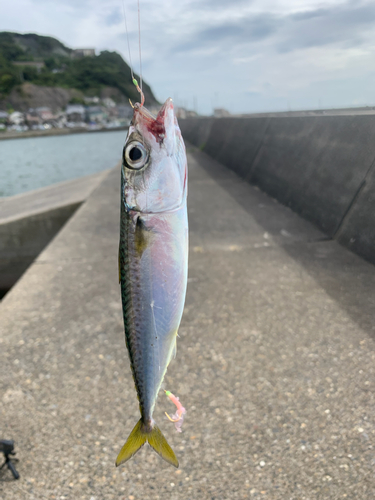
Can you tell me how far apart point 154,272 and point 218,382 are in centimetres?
165

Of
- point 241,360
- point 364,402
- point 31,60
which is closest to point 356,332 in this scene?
point 364,402

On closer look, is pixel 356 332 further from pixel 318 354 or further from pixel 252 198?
pixel 252 198

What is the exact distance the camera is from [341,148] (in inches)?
170

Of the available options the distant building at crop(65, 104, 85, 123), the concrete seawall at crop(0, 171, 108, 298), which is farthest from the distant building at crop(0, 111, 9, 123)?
the concrete seawall at crop(0, 171, 108, 298)

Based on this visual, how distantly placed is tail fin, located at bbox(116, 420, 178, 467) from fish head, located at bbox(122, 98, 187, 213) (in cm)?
73

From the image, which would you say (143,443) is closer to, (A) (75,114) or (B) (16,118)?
(B) (16,118)

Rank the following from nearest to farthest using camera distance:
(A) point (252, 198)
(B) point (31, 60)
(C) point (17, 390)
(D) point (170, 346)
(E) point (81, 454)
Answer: (D) point (170, 346)
(E) point (81, 454)
(C) point (17, 390)
(A) point (252, 198)
(B) point (31, 60)

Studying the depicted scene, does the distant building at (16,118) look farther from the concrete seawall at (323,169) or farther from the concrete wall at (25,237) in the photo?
the concrete seawall at (323,169)

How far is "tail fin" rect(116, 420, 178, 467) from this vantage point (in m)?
1.11

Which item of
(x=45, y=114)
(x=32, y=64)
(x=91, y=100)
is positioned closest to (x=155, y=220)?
(x=45, y=114)

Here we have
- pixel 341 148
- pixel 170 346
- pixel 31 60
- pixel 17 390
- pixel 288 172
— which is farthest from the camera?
pixel 31 60

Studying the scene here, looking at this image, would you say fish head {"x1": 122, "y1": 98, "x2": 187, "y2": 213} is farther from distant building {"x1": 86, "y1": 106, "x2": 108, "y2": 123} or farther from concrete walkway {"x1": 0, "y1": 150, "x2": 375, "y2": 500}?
distant building {"x1": 86, "y1": 106, "x2": 108, "y2": 123}

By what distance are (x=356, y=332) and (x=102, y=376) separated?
6.44ft

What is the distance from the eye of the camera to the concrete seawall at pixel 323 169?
12.4 ft
